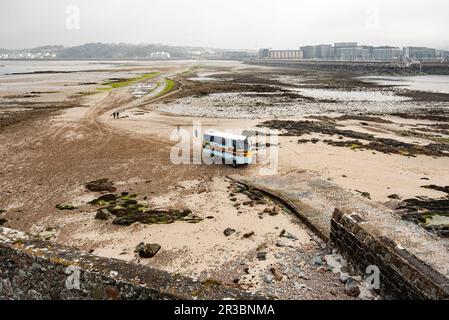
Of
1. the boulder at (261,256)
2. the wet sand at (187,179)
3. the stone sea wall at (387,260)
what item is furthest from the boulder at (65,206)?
the stone sea wall at (387,260)

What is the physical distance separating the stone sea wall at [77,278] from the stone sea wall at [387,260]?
12.2 ft

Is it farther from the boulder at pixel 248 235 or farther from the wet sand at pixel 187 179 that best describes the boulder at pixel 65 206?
the boulder at pixel 248 235

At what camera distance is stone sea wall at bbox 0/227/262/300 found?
548 centimetres

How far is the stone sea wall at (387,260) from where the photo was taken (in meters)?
6.86

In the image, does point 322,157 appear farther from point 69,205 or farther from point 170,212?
point 69,205

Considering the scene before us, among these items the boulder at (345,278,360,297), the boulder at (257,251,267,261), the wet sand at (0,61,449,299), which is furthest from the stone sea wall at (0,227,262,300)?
the boulder at (257,251,267,261)

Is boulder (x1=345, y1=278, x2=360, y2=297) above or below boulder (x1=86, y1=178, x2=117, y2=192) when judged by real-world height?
below

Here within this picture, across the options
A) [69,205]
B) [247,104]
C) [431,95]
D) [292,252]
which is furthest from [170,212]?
[431,95]

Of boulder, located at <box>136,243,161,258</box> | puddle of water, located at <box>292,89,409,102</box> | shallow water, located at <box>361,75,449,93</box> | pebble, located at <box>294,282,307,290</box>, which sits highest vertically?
shallow water, located at <box>361,75,449,93</box>

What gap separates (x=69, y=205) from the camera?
48.6 ft

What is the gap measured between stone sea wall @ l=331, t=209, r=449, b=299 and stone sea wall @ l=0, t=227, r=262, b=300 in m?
3.72

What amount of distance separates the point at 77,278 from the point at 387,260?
6381 millimetres

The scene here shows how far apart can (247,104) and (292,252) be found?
34046mm

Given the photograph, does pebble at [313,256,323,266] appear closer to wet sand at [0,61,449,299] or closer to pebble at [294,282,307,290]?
wet sand at [0,61,449,299]
